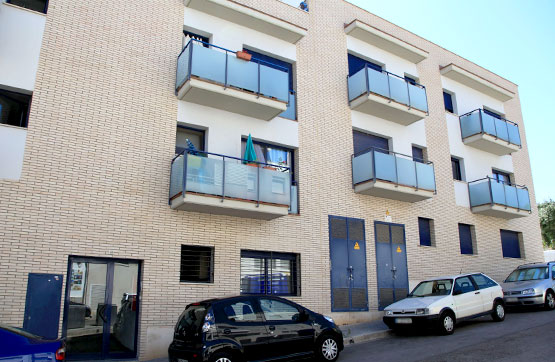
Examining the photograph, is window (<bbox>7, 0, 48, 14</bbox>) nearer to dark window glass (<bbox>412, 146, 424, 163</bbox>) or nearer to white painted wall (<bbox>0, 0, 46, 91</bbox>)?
white painted wall (<bbox>0, 0, 46, 91</bbox>)

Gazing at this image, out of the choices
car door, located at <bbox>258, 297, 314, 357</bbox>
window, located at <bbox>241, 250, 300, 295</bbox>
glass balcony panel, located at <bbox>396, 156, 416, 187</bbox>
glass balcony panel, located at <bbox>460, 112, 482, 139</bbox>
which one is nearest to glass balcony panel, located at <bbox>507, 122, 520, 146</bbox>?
glass balcony panel, located at <bbox>460, 112, 482, 139</bbox>

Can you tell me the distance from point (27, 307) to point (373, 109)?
494 inches

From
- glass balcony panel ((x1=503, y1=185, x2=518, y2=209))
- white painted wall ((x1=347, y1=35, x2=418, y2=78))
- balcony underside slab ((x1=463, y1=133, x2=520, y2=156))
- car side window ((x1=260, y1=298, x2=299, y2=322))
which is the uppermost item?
white painted wall ((x1=347, y1=35, x2=418, y2=78))

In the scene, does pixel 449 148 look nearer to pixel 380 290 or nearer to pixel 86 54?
pixel 380 290

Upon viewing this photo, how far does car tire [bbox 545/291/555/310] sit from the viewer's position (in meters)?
14.8

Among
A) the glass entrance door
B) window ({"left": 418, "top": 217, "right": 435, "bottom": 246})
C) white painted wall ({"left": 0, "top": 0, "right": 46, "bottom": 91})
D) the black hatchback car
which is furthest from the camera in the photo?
window ({"left": 418, "top": 217, "right": 435, "bottom": 246})

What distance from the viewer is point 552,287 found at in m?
15.1

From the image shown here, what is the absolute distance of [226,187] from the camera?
480 inches

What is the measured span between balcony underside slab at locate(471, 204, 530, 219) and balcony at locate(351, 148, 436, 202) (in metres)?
3.89

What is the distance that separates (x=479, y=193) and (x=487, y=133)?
9.00 feet

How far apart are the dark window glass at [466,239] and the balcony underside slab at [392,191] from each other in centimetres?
358

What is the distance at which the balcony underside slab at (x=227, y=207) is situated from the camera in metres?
11.8

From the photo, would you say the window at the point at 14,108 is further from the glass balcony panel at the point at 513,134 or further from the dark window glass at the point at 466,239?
the glass balcony panel at the point at 513,134

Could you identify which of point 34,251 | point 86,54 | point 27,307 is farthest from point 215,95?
point 27,307
